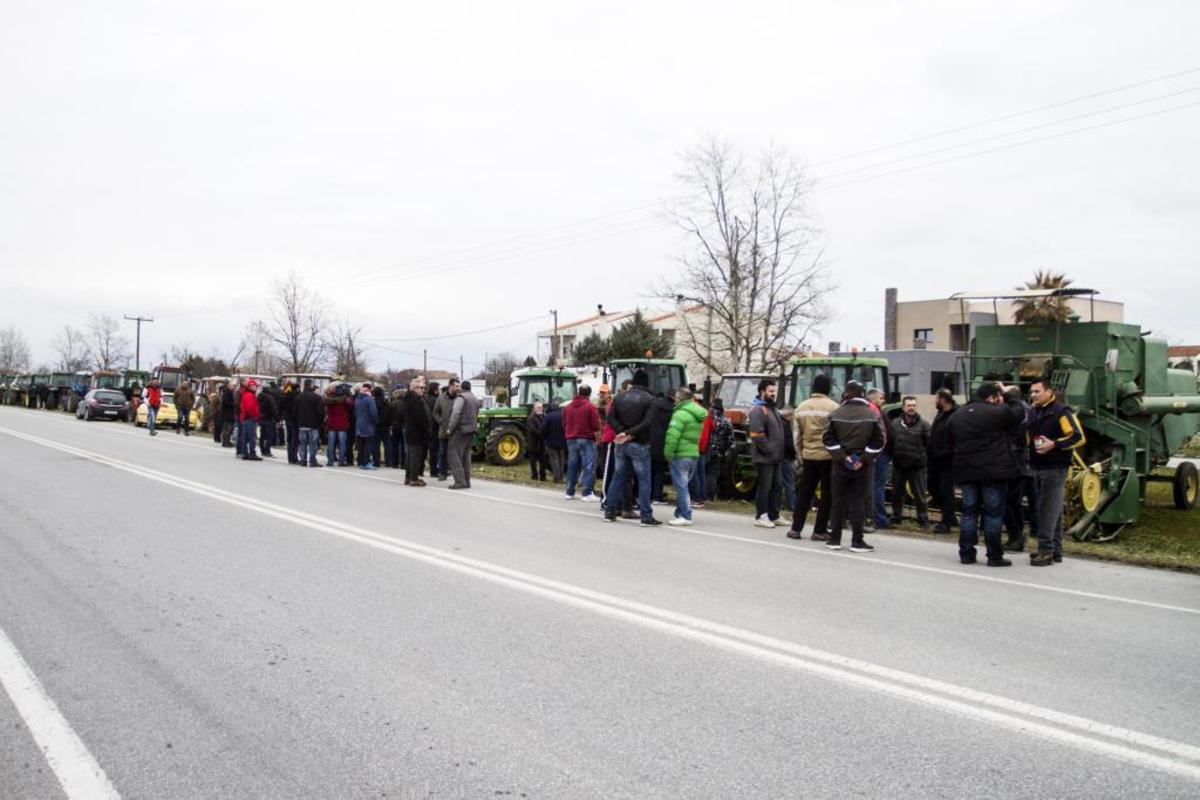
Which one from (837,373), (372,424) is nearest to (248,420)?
(372,424)

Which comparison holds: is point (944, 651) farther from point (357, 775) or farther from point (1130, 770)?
point (357, 775)

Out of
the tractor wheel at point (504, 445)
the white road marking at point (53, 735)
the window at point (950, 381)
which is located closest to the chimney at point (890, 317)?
the window at point (950, 381)

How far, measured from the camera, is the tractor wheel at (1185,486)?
49.1 feet

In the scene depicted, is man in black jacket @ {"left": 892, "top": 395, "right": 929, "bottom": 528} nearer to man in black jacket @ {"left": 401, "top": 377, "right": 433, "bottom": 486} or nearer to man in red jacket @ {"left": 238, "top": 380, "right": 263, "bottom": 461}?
man in black jacket @ {"left": 401, "top": 377, "right": 433, "bottom": 486}

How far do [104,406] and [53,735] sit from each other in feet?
143

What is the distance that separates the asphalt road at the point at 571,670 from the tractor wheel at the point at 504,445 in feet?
38.1

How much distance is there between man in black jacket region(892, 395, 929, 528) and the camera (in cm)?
1245

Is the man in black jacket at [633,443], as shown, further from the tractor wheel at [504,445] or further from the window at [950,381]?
the tractor wheel at [504,445]

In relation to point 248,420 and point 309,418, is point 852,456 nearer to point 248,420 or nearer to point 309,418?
point 309,418

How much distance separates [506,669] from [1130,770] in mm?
3019

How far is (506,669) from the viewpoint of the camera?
5105mm

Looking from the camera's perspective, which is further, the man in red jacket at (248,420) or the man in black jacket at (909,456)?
the man in red jacket at (248,420)

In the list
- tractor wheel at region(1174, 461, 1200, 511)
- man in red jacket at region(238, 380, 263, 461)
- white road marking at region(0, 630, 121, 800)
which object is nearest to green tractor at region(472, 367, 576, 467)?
man in red jacket at region(238, 380, 263, 461)

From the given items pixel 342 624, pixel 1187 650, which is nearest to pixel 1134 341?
pixel 1187 650
